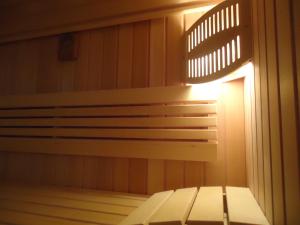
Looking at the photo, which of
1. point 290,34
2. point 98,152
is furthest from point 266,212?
point 98,152

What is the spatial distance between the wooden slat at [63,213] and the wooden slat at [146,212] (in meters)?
0.19

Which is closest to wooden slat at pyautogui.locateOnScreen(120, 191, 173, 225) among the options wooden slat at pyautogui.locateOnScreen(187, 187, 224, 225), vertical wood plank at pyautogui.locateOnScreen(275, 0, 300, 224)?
wooden slat at pyautogui.locateOnScreen(187, 187, 224, 225)

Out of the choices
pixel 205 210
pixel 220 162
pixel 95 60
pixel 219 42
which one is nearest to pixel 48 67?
pixel 95 60

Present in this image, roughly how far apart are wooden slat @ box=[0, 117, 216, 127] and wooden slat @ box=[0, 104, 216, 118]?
4 cm

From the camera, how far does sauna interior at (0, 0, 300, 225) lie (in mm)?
1023

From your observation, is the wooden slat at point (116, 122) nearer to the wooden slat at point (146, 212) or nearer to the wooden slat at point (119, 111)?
the wooden slat at point (119, 111)

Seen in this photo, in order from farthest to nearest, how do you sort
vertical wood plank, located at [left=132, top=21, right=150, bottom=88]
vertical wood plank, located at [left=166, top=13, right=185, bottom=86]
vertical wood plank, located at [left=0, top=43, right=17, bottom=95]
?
vertical wood plank, located at [left=0, top=43, right=17, bottom=95]
vertical wood plank, located at [left=132, top=21, right=150, bottom=88]
vertical wood plank, located at [left=166, top=13, right=185, bottom=86]

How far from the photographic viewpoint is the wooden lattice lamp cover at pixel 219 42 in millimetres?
1393

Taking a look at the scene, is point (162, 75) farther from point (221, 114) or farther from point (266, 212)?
point (266, 212)

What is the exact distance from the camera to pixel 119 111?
205cm

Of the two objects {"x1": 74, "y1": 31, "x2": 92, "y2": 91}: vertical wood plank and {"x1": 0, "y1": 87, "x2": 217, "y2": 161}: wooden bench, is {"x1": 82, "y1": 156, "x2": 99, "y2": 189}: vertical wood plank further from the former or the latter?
{"x1": 74, "y1": 31, "x2": 92, "y2": 91}: vertical wood plank

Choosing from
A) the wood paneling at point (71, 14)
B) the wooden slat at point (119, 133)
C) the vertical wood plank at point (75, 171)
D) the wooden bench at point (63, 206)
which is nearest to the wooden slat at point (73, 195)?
the wooden bench at point (63, 206)

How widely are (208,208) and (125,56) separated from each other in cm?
145

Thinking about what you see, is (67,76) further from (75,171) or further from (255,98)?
(255,98)
